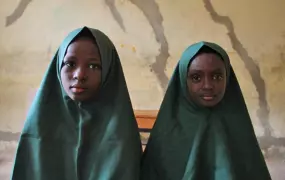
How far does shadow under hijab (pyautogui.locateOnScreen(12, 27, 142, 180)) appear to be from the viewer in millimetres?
991

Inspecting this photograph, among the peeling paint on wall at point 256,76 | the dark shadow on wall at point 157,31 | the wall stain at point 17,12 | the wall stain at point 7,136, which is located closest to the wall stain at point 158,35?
the dark shadow on wall at point 157,31

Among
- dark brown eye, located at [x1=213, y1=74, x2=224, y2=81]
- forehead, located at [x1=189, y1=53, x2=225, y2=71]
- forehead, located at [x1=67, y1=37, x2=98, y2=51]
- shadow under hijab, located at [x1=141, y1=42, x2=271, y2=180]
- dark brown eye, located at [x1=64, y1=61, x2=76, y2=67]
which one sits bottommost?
shadow under hijab, located at [x1=141, y1=42, x2=271, y2=180]

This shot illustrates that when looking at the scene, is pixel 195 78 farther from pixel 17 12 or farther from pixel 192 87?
pixel 17 12

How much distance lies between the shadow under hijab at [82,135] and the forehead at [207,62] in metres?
0.20

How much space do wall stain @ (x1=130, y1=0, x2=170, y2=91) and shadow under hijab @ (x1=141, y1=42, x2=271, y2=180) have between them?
96 centimetres

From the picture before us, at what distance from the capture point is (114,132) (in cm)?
100

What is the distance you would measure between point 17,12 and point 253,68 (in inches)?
51.0

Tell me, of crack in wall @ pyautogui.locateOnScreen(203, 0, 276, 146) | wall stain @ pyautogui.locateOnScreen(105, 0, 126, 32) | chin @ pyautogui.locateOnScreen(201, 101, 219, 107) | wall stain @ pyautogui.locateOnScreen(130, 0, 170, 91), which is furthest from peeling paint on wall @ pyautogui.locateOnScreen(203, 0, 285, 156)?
chin @ pyautogui.locateOnScreen(201, 101, 219, 107)

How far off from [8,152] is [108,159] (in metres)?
1.31

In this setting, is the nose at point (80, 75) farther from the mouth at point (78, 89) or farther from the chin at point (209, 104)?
the chin at point (209, 104)

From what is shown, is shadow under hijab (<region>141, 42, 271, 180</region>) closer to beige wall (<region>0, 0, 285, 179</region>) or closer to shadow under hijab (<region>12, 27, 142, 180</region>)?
shadow under hijab (<region>12, 27, 142, 180</region>)

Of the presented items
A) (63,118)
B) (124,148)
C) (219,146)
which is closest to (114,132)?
(124,148)

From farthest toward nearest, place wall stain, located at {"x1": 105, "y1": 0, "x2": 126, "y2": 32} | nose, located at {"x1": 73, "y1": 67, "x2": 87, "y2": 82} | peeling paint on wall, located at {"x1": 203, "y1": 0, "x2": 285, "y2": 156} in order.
A: wall stain, located at {"x1": 105, "y1": 0, "x2": 126, "y2": 32} < peeling paint on wall, located at {"x1": 203, "y1": 0, "x2": 285, "y2": 156} < nose, located at {"x1": 73, "y1": 67, "x2": 87, "y2": 82}

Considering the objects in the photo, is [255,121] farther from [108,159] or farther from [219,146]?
[108,159]
